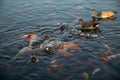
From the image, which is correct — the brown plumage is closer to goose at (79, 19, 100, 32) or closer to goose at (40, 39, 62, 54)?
goose at (79, 19, 100, 32)

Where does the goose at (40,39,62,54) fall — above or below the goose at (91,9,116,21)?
below

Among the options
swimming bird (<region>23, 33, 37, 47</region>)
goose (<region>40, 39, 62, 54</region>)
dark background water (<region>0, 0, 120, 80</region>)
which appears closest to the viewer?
dark background water (<region>0, 0, 120, 80</region>)

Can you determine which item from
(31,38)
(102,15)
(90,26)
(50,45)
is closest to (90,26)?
(90,26)

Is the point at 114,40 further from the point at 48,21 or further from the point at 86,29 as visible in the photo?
the point at 48,21

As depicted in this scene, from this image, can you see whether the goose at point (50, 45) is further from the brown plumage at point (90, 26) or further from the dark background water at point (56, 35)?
the brown plumage at point (90, 26)

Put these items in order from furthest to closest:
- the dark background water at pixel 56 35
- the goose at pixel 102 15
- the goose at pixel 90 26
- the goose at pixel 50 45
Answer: the goose at pixel 102 15 < the goose at pixel 90 26 < the goose at pixel 50 45 < the dark background water at pixel 56 35

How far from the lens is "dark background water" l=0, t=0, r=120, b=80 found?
8797 millimetres

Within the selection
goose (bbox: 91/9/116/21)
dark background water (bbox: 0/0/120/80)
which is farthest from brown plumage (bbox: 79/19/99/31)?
goose (bbox: 91/9/116/21)

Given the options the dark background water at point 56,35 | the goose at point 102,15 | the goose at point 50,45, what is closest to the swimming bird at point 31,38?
the dark background water at point 56,35

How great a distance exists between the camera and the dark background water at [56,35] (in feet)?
28.9

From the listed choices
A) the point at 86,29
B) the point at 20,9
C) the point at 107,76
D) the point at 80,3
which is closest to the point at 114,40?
the point at 86,29

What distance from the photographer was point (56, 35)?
39.9 ft

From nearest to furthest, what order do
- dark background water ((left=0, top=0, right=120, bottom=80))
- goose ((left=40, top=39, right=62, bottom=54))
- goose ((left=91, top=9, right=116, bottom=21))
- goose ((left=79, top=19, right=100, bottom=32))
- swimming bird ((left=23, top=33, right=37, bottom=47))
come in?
1. dark background water ((left=0, top=0, right=120, bottom=80))
2. goose ((left=40, top=39, right=62, bottom=54))
3. swimming bird ((left=23, top=33, right=37, bottom=47))
4. goose ((left=79, top=19, right=100, bottom=32))
5. goose ((left=91, top=9, right=116, bottom=21))

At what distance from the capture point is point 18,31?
12992mm
